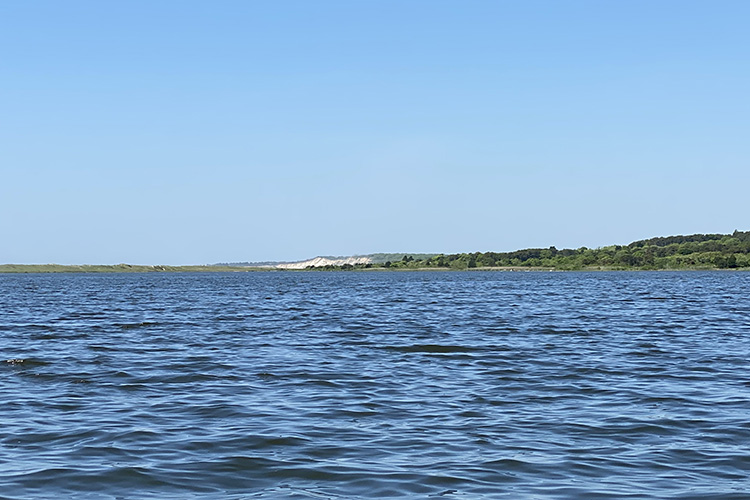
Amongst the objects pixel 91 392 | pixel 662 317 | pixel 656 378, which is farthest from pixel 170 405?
pixel 662 317

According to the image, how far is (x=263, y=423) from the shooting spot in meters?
15.8

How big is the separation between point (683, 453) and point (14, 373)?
18.2 m

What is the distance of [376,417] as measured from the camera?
1648 centimetres

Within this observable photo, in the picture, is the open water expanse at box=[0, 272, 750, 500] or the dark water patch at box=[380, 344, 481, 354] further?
the dark water patch at box=[380, 344, 481, 354]

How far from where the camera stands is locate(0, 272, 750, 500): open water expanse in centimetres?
1162

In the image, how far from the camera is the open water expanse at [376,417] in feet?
38.1

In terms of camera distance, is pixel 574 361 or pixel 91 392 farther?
pixel 574 361

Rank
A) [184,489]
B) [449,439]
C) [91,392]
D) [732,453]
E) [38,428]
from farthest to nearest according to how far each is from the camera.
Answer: [91,392] → [38,428] → [449,439] → [732,453] → [184,489]

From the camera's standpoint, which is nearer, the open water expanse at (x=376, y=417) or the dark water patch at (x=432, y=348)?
the open water expanse at (x=376, y=417)

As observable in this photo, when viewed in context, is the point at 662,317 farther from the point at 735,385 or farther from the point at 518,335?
the point at 735,385

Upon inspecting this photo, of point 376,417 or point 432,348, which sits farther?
point 432,348

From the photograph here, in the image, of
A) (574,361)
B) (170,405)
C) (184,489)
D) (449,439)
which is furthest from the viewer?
(574,361)

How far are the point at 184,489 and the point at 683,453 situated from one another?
8.07 metres

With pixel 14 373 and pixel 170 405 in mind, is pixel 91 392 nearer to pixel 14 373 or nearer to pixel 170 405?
pixel 170 405
